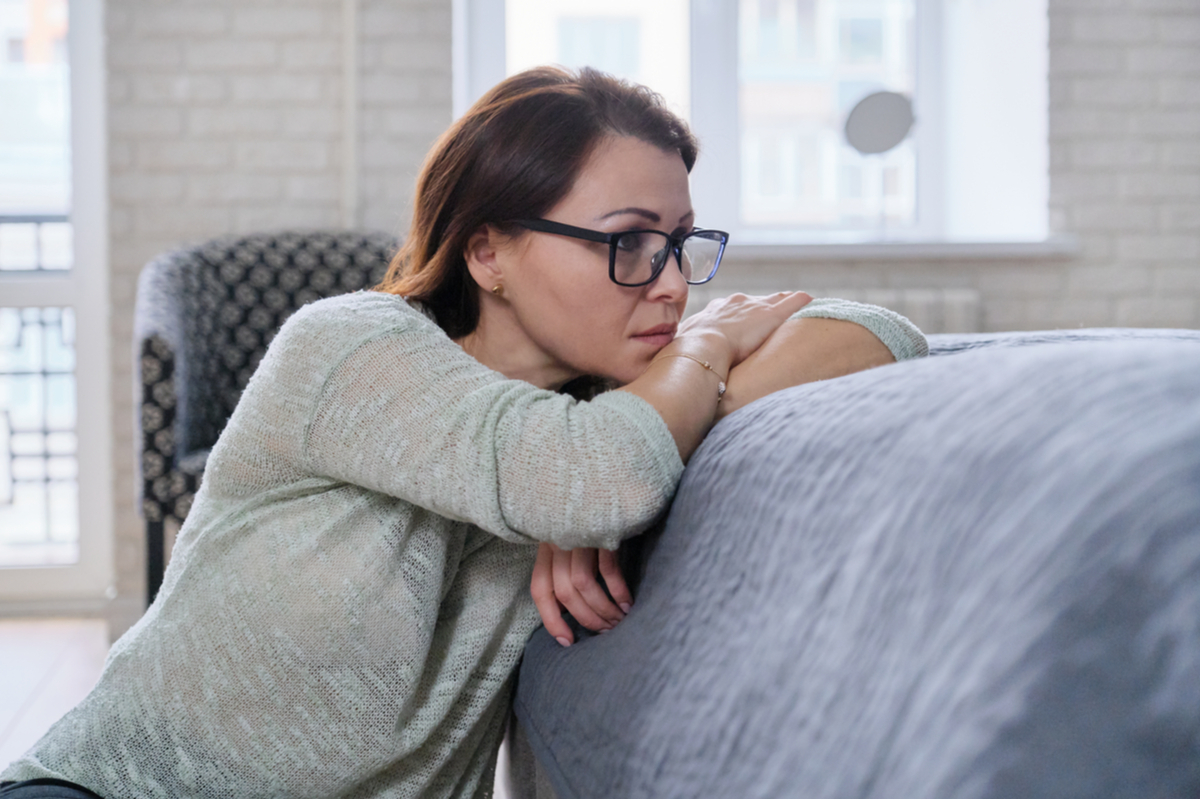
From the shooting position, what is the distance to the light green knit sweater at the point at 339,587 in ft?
2.53

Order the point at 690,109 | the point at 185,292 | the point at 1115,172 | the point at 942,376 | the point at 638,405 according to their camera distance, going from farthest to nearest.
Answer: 1. the point at 690,109
2. the point at 1115,172
3. the point at 185,292
4. the point at 638,405
5. the point at 942,376

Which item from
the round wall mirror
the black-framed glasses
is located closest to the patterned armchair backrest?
the round wall mirror

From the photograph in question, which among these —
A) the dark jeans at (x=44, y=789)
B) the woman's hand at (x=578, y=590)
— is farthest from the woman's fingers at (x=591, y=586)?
the dark jeans at (x=44, y=789)

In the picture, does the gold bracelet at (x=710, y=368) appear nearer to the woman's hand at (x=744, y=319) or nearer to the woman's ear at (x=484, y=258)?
the woman's hand at (x=744, y=319)

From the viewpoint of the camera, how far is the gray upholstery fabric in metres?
0.29

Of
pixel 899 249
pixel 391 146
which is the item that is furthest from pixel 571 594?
pixel 899 249

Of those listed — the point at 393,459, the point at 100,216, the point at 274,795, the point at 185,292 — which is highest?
the point at 100,216

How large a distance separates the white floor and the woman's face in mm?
1619

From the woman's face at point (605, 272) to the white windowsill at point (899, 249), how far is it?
241cm

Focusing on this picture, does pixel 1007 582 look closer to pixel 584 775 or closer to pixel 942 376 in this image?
pixel 942 376

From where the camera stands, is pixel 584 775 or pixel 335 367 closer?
pixel 584 775

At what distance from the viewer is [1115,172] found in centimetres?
338

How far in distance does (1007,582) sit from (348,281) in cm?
287

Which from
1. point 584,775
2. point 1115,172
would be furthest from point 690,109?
point 584,775
